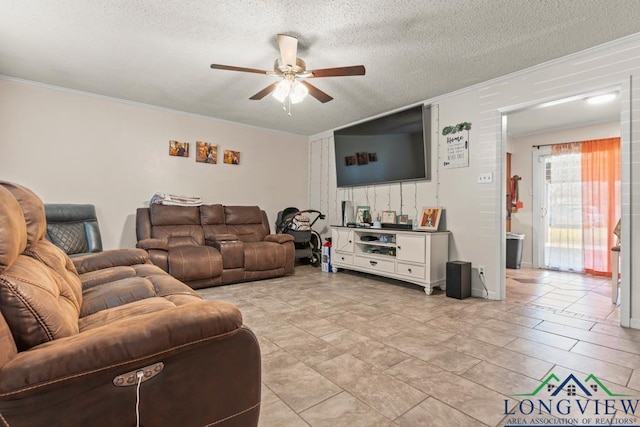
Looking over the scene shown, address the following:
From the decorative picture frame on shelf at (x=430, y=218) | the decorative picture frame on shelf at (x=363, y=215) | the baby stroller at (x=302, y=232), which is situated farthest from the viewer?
the baby stroller at (x=302, y=232)

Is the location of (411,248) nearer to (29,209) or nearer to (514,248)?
(514,248)

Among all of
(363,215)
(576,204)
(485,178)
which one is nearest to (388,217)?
(363,215)

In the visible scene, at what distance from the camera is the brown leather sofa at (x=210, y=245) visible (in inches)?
144

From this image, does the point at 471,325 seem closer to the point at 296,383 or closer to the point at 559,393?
the point at 559,393

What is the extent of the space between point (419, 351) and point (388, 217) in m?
2.63

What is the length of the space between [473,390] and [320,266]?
12.5ft

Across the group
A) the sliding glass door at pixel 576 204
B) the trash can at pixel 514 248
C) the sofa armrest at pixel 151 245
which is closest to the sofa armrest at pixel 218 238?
the sofa armrest at pixel 151 245

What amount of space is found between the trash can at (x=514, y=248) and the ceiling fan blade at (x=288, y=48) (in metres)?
4.56

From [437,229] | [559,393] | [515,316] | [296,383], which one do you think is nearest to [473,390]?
[559,393]

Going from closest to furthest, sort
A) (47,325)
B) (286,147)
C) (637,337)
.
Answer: (47,325), (637,337), (286,147)

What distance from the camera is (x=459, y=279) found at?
A: 134 inches

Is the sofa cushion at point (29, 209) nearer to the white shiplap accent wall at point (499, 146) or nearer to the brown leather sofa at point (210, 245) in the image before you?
the brown leather sofa at point (210, 245)

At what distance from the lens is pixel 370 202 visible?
197 inches

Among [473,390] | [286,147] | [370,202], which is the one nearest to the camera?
[473,390]
